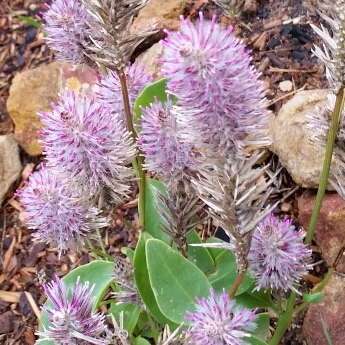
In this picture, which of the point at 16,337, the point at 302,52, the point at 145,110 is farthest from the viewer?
the point at 302,52

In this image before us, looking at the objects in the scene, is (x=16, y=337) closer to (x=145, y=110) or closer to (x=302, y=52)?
→ (x=145, y=110)

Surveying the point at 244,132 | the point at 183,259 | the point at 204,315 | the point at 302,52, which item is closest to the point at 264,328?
the point at 183,259

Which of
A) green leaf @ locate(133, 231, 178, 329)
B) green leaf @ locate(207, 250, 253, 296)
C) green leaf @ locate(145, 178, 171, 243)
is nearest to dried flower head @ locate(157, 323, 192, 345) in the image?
green leaf @ locate(133, 231, 178, 329)

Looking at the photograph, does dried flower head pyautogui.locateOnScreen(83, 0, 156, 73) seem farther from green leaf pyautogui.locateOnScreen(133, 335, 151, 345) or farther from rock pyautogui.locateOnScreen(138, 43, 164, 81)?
rock pyautogui.locateOnScreen(138, 43, 164, 81)

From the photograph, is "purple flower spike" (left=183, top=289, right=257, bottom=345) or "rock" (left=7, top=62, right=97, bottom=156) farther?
"rock" (left=7, top=62, right=97, bottom=156)

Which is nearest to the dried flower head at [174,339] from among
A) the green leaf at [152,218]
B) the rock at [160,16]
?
the green leaf at [152,218]

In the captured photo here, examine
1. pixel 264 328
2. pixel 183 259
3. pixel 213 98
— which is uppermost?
pixel 213 98
